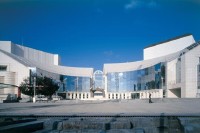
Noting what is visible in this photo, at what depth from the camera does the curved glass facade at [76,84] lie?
107812 millimetres

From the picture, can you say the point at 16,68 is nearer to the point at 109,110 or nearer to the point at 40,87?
the point at 40,87

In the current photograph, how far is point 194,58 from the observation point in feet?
207

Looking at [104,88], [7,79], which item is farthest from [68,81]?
[7,79]

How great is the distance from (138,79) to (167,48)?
14574 mm

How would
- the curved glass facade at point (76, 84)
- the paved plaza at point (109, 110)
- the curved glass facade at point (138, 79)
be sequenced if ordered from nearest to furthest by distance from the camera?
the paved plaza at point (109, 110) < the curved glass facade at point (138, 79) < the curved glass facade at point (76, 84)

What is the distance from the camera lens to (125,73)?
105 meters

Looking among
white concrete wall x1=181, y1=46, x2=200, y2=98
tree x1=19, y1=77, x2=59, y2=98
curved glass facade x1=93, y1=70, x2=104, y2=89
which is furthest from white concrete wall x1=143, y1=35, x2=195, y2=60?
tree x1=19, y1=77, x2=59, y2=98

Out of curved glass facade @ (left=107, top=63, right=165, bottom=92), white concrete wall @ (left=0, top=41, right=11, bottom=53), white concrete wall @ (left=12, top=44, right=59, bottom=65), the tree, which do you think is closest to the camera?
the tree

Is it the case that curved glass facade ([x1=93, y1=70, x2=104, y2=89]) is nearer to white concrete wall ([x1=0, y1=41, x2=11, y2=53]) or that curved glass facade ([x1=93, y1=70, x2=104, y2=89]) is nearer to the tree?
white concrete wall ([x1=0, y1=41, x2=11, y2=53])

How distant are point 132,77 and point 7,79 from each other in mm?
44893

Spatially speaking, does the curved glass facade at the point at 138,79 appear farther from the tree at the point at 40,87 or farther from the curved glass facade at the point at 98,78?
the tree at the point at 40,87

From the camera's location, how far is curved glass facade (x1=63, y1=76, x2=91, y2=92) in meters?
108

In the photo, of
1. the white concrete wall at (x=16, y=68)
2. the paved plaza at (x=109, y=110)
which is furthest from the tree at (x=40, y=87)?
the paved plaza at (x=109, y=110)

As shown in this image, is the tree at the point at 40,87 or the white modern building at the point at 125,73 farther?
the white modern building at the point at 125,73
